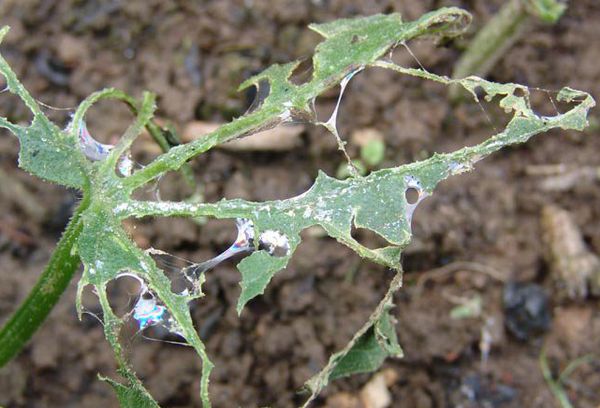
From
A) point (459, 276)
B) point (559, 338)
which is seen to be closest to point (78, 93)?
point (459, 276)

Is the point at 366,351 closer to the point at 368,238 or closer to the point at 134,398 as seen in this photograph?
the point at 134,398

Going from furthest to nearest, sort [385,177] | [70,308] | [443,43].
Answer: [70,308]
[443,43]
[385,177]

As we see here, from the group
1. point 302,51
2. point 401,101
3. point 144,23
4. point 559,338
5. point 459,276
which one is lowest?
point 559,338

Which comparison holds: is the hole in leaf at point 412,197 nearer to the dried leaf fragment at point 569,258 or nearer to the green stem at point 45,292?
the dried leaf fragment at point 569,258

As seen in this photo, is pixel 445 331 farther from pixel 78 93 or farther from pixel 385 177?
pixel 78 93

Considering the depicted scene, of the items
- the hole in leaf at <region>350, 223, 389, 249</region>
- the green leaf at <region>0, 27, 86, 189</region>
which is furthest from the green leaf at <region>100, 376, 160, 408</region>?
the hole in leaf at <region>350, 223, 389, 249</region>

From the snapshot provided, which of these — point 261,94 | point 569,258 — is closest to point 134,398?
point 261,94
